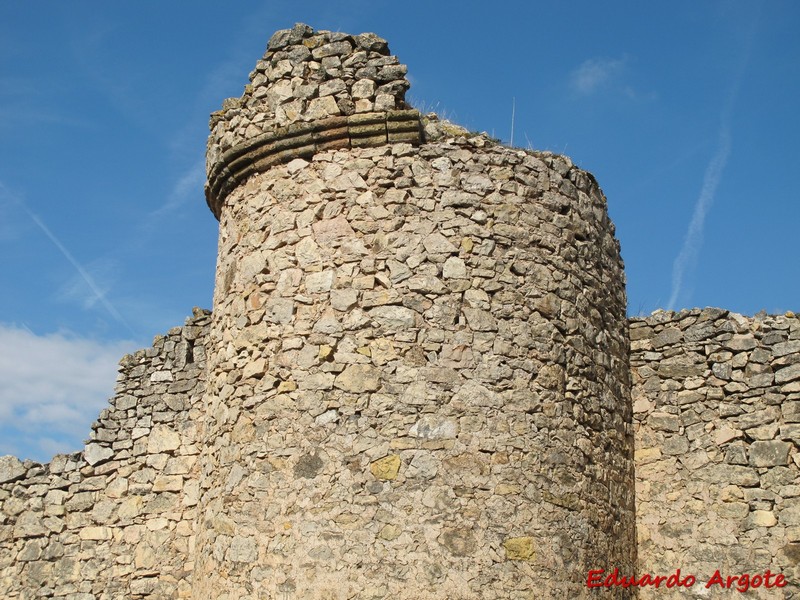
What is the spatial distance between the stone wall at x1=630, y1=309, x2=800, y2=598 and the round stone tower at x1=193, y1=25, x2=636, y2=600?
252 mm

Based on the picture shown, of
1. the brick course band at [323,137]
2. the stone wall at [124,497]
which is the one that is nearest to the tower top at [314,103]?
the brick course band at [323,137]

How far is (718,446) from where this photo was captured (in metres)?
8.51

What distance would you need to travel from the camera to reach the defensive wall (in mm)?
7395

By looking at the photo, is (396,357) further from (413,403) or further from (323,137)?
(323,137)

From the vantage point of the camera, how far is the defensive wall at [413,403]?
7.39 meters

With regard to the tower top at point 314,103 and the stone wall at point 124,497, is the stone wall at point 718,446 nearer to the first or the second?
the tower top at point 314,103

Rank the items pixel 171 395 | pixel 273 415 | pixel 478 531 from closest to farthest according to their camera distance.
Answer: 1. pixel 478 531
2. pixel 273 415
3. pixel 171 395

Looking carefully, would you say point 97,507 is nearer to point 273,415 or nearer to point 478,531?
point 273,415

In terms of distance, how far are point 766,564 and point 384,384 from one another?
10.4 feet

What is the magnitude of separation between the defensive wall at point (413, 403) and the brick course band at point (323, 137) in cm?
2

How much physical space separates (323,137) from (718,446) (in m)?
3.92

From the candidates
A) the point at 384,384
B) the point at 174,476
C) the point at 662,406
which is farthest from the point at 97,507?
the point at 662,406

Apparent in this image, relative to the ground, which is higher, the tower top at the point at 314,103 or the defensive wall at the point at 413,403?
the tower top at the point at 314,103

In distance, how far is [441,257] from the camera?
7.96 meters
